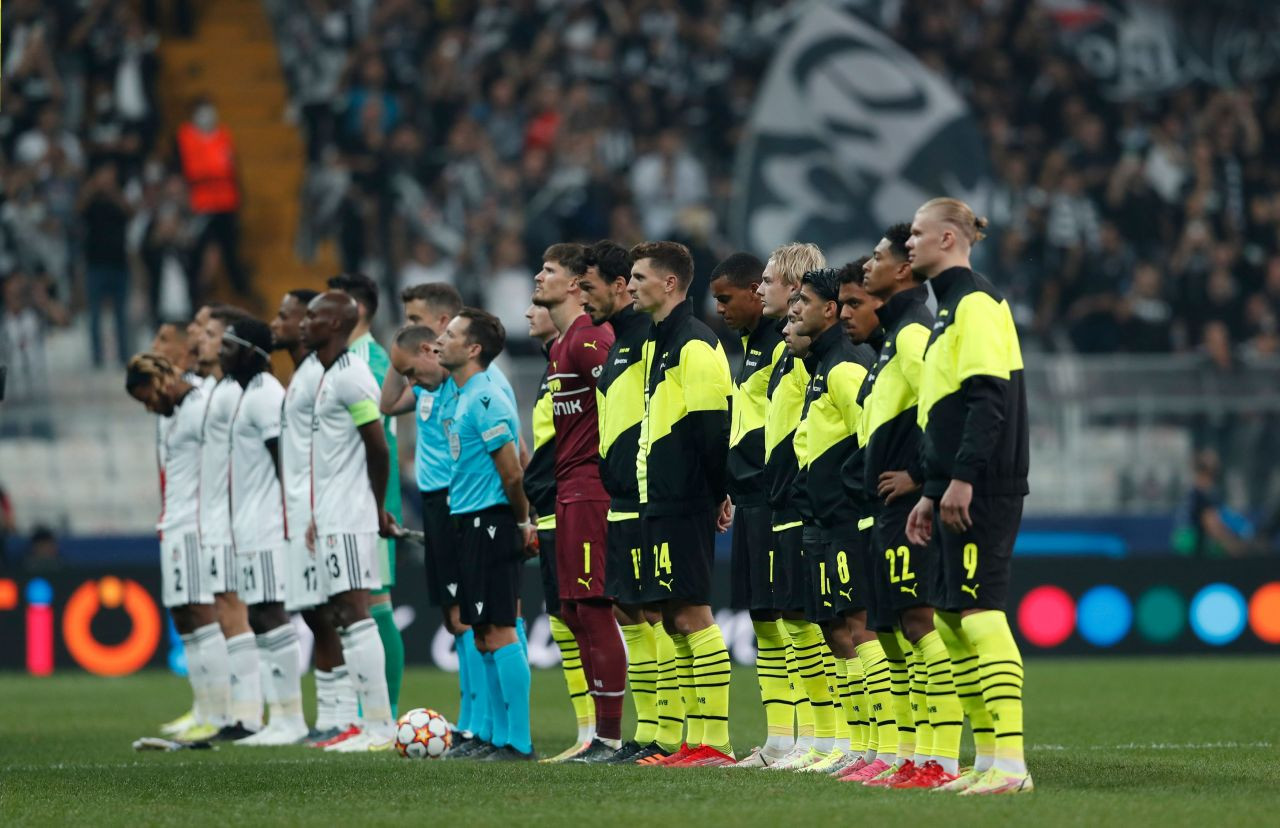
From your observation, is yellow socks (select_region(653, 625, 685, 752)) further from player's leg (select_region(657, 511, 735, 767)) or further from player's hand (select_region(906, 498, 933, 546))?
player's hand (select_region(906, 498, 933, 546))

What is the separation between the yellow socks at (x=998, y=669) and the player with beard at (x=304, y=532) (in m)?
4.98

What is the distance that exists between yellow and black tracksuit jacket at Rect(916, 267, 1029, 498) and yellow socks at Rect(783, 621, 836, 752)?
1988mm

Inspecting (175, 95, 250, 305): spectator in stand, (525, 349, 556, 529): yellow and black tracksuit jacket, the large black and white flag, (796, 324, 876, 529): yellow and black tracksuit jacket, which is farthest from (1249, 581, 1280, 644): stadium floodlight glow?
(175, 95, 250, 305): spectator in stand

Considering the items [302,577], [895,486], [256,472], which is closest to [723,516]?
[895,486]

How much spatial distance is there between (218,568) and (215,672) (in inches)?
25.3

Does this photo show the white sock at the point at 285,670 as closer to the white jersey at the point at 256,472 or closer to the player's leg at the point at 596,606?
the white jersey at the point at 256,472

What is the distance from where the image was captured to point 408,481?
751 inches

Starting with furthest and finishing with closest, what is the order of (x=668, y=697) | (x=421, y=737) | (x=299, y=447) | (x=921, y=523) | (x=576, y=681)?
(x=299, y=447)
(x=576, y=681)
(x=421, y=737)
(x=668, y=697)
(x=921, y=523)

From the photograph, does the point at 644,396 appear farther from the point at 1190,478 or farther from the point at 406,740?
the point at 1190,478

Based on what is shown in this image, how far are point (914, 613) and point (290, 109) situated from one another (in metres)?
18.7

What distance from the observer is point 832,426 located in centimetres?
938

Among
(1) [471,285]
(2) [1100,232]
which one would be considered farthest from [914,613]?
(2) [1100,232]

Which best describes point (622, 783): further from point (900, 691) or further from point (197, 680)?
point (197, 680)

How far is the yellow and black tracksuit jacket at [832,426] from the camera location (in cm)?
925
